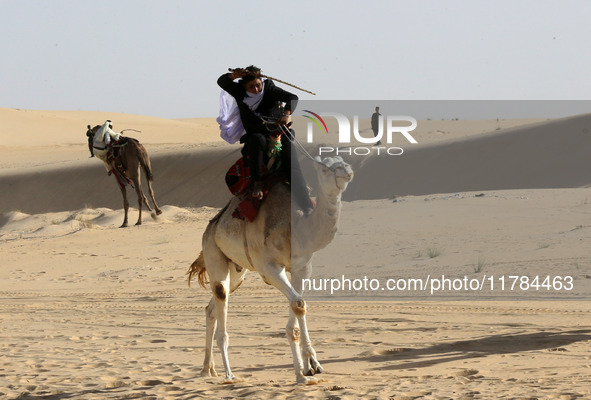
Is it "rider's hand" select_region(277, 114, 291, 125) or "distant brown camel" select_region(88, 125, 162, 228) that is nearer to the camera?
"rider's hand" select_region(277, 114, 291, 125)

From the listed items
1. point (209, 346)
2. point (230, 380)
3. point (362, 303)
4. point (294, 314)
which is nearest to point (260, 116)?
point (294, 314)

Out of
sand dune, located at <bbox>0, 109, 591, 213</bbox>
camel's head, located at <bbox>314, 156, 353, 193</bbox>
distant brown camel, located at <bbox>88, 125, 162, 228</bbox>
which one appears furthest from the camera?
sand dune, located at <bbox>0, 109, 591, 213</bbox>

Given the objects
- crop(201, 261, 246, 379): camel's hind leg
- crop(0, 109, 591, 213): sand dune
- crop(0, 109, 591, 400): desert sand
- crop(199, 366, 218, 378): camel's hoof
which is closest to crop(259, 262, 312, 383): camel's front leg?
crop(0, 109, 591, 400): desert sand

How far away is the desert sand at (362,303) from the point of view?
329 inches

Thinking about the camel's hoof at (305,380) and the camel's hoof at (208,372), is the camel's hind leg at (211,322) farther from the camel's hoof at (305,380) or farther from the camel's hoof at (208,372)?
the camel's hoof at (305,380)

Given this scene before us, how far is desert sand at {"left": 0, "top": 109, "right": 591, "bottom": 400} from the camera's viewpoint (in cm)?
836

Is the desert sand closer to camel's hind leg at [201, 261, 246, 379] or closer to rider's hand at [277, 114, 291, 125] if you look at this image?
camel's hind leg at [201, 261, 246, 379]

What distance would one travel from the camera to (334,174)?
734 centimetres

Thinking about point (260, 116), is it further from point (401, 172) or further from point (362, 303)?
point (401, 172)

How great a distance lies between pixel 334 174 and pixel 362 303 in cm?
629

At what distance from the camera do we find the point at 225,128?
900 cm

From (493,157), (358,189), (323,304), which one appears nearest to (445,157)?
(493,157)

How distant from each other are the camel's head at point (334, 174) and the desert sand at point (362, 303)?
1669 mm

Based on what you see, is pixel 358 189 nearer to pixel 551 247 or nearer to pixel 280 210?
pixel 551 247
